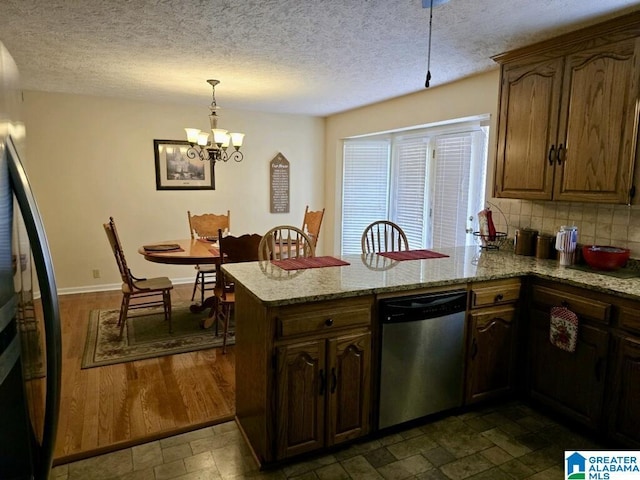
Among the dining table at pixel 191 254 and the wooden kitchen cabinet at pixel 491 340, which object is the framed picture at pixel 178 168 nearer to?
the dining table at pixel 191 254

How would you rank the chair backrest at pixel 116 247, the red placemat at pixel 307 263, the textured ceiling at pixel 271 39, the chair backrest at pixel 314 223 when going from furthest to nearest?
the chair backrest at pixel 314 223, the chair backrest at pixel 116 247, the red placemat at pixel 307 263, the textured ceiling at pixel 271 39

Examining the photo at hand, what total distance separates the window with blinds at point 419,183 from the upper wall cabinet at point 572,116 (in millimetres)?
874

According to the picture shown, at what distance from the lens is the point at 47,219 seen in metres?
4.73

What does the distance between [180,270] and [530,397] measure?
4356 mm

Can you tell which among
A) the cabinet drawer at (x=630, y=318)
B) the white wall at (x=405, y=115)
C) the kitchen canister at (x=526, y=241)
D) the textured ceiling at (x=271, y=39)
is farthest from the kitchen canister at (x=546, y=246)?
the textured ceiling at (x=271, y=39)

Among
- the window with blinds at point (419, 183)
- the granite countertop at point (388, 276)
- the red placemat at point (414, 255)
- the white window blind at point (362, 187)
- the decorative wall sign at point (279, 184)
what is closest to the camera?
the granite countertop at point (388, 276)

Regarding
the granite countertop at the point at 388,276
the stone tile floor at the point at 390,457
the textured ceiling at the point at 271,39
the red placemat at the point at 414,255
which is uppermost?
the textured ceiling at the point at 271,39

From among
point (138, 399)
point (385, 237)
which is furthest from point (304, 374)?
point (385, 237)

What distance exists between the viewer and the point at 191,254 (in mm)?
3668

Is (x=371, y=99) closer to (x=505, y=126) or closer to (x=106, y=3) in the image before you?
(x=505, y=126)

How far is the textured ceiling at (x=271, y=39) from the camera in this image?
2.25 m

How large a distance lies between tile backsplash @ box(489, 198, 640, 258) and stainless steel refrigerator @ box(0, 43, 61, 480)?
300 cm

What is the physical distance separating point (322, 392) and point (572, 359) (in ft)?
4.69

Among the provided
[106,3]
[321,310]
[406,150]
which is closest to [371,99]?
[406,150]
